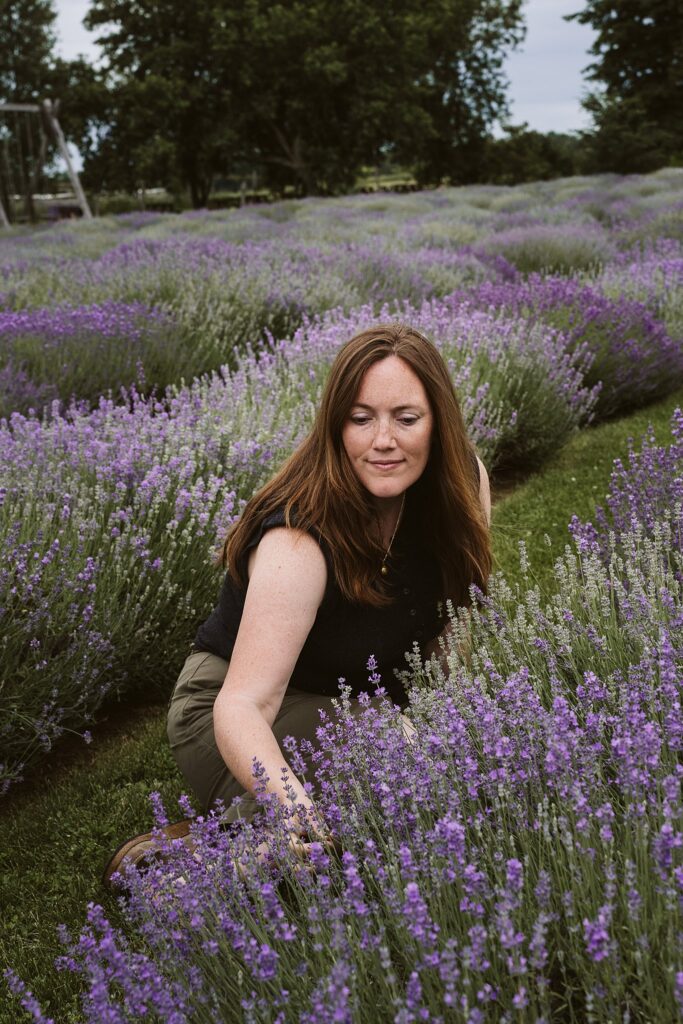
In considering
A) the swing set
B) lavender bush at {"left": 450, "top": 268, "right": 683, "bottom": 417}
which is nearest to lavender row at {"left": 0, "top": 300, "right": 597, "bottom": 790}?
lavender bush at {"left": 450, "top": 268, "right": 683, "bottom": 417}

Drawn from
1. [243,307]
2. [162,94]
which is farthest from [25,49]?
[243,307]

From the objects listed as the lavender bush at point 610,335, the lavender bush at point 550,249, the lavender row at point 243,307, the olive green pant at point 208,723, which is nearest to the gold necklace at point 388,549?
the olive green pant at point 208,723

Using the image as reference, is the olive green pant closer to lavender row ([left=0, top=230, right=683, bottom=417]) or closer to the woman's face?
the woman's face

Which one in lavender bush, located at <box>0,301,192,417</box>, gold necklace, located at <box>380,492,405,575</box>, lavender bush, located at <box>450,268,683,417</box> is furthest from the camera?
lavender bush, located at <box>450,268,683,417</box>

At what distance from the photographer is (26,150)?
21219 millimetres

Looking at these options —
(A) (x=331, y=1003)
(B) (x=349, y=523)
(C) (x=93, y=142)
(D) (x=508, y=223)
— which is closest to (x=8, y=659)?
(B) (x=349, y=523)

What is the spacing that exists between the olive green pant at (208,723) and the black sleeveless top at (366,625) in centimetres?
5

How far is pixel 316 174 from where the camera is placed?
110 ft

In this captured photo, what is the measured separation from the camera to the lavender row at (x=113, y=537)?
3.00m

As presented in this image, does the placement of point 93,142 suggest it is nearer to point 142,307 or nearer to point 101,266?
point 101,266

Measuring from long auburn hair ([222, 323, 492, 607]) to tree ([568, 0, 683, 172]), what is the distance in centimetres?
3003

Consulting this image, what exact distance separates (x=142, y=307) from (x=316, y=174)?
94.0ft

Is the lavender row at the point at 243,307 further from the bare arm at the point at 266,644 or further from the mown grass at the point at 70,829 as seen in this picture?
the bare arm at the point at 266,644

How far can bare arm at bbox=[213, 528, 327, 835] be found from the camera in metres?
2.12
